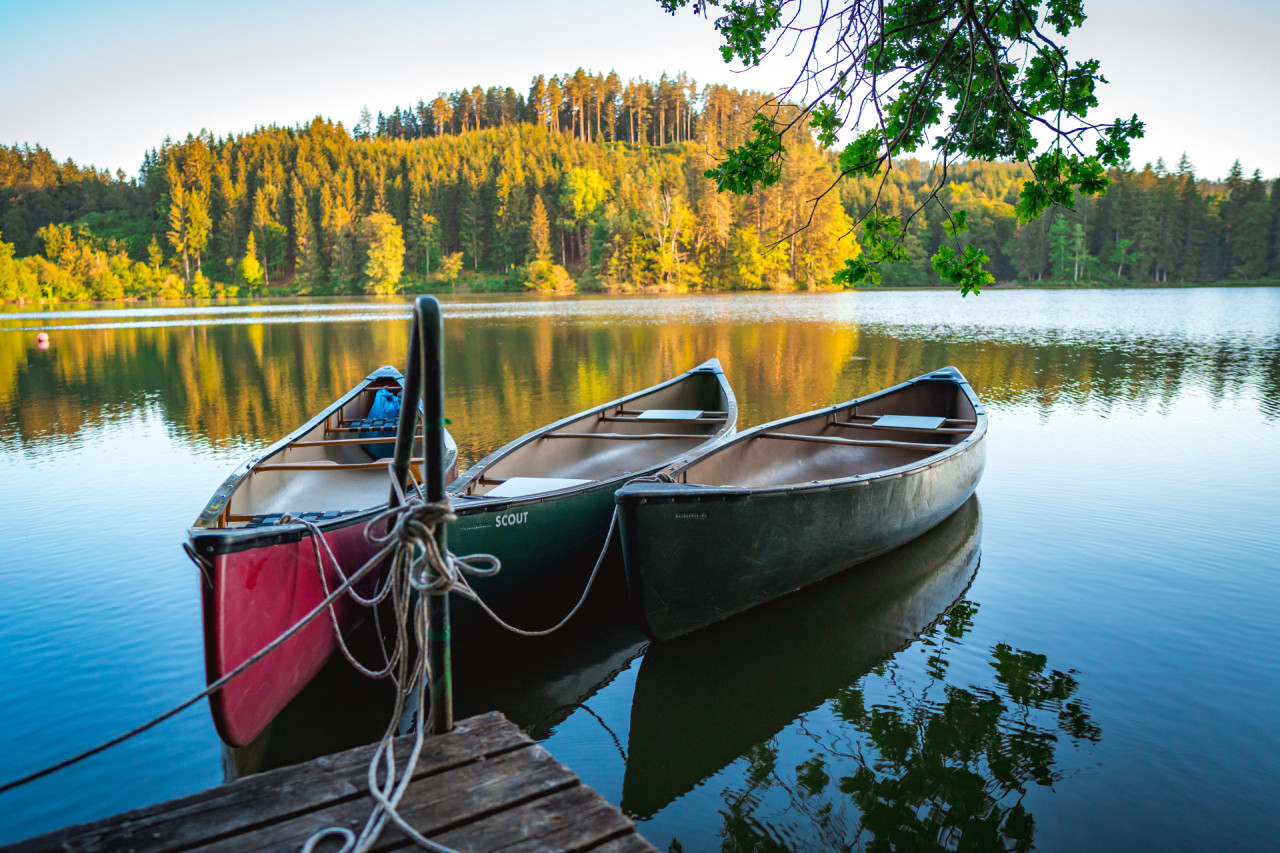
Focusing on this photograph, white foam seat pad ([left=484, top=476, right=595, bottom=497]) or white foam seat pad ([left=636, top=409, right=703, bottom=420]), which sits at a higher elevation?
white foam seat pad ([left=636, top=409, right=703, bottom=420])

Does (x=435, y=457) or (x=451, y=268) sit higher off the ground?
(x=451, y=268)

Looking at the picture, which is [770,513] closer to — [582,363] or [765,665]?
[765,665]

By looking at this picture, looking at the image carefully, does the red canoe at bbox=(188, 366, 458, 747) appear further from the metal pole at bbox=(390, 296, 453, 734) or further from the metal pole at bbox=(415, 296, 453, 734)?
the metal pole at bbox=(415, 296, 453, 734)

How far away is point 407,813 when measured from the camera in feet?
8.38

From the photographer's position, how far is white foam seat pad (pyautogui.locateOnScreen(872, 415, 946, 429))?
9.20 metres

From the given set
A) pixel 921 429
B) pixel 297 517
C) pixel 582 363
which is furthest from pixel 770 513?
pixel 582 363

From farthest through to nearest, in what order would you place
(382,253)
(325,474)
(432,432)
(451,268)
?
(451,268), (382,253), (325,474), (432,432)

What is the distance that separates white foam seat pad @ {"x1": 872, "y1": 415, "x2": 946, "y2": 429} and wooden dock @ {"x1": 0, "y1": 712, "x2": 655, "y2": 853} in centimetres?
734

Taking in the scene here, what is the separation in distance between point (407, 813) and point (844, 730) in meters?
3.19

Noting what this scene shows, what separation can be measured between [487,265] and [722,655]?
9889 centimetres

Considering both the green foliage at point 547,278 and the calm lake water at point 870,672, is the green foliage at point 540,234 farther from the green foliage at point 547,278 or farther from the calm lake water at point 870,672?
the calm lake water at point 870,672

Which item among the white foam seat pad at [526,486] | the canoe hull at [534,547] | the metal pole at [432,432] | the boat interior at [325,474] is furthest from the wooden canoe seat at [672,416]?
the metal pole at [432,432]

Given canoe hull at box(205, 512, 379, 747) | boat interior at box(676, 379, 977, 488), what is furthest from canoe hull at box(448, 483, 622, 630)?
boat interior at box(676, 379, 977, 488)

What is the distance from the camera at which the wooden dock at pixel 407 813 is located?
2420 mm
